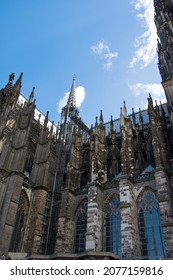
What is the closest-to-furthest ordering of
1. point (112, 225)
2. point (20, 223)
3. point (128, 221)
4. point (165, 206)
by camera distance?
point (165, 206)
point (128, 221)
point (112, 225)
point (20, 223)

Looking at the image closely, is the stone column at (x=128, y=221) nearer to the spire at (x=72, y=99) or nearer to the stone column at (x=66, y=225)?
the stone column at (x=66, y=225)

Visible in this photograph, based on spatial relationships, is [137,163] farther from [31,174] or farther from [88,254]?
[88,254]

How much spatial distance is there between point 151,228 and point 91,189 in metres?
5.47

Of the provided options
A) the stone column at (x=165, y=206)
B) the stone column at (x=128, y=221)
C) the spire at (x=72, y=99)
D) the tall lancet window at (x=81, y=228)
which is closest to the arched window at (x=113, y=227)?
the stone column at (x=128, y=221)

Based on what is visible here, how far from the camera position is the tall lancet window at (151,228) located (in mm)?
16078

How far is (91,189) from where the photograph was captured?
19953 mm

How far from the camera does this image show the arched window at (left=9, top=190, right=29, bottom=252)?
18.3 meters

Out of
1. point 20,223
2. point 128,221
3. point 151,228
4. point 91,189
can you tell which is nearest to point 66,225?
point 91,189

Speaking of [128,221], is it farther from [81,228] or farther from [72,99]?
[72,99]

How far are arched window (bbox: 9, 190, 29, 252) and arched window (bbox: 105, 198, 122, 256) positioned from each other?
657 cm

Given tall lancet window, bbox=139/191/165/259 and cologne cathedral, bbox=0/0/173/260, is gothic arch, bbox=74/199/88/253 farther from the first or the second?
tall lancet window, bbox=139/191/165/259

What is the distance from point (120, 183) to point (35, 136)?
11.6 metres

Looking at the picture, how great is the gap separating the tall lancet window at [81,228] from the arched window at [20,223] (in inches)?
169
